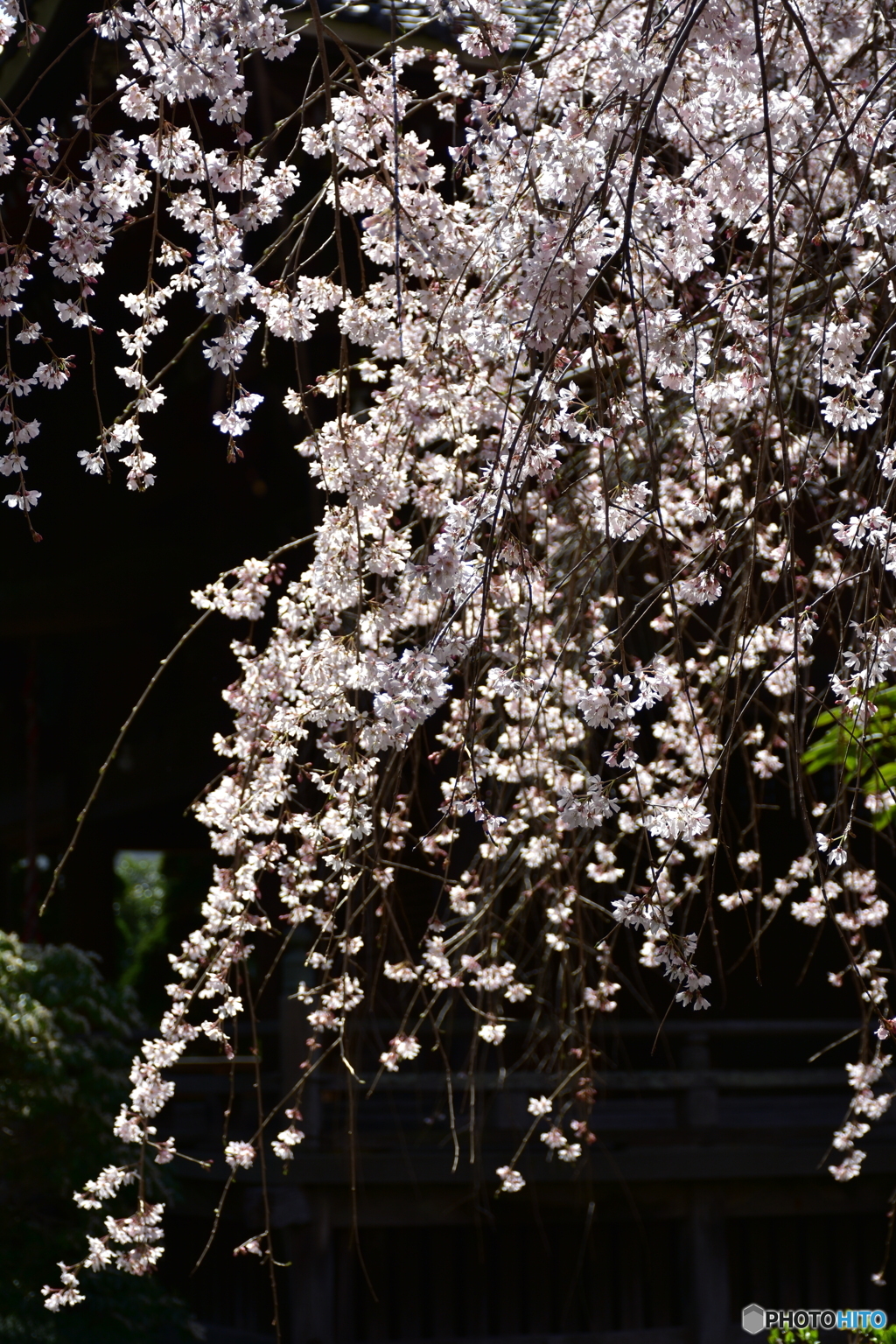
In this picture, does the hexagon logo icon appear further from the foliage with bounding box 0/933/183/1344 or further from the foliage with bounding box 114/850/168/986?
the foliage with bounding box 114/850/168/986

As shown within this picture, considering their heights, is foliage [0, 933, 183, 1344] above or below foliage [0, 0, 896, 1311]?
below

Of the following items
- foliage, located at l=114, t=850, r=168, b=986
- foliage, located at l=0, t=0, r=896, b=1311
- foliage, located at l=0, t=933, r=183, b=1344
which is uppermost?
foliage, located at l=114, t=850, r=168, b=986

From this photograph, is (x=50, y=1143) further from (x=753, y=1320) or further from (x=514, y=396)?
(x=514, y=396)

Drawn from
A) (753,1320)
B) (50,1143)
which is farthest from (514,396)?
(753,1320)

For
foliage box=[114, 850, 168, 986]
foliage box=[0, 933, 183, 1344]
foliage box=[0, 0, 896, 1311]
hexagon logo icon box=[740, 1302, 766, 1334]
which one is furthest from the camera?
foliage box=[114, 850, 168, 986]

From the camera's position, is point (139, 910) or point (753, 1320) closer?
point (753, 1320)

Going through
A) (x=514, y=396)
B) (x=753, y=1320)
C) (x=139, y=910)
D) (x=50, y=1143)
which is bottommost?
(x=753, y=1320)

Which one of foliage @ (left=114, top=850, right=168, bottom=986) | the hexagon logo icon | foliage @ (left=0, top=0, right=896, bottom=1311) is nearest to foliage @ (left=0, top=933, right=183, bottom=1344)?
the hexagon logo icon

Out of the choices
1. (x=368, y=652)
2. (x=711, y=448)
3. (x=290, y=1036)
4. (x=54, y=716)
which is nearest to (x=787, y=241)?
(x=711, y=448)

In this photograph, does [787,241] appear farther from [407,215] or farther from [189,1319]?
[189,1319]

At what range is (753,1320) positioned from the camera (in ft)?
22.4

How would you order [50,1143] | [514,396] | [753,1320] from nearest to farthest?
[514,396] < [50,1143] < [753,1320]

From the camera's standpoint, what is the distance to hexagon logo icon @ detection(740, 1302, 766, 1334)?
684cm

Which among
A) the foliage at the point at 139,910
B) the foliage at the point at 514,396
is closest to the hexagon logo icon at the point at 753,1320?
the foliage at the point at 514,396
